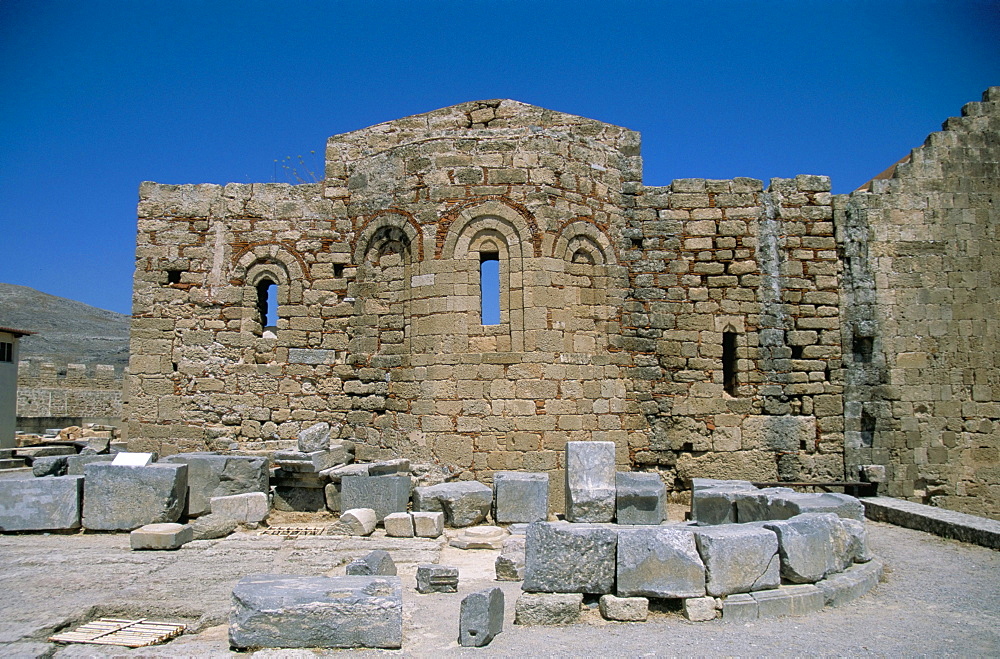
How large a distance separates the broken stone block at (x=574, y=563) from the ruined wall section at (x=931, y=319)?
7342mm

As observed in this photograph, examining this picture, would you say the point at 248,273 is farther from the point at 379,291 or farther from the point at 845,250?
the point at 845,250

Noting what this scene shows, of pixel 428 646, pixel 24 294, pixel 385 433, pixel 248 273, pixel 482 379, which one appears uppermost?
pixel 24 294

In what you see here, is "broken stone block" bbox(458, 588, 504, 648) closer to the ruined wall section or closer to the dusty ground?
the dusty ground

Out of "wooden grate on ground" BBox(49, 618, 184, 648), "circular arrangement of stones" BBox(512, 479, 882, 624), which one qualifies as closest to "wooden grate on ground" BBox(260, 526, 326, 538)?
"wooden grate on ground" BBox(49, 618, 184, 648)

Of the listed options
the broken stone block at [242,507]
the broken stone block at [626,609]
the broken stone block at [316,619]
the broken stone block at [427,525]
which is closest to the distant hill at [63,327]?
the broken stone block at [242,507]

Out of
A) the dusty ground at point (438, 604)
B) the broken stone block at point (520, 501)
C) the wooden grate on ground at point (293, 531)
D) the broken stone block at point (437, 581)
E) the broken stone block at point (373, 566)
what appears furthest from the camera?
the broken stone block at point (520, 501)

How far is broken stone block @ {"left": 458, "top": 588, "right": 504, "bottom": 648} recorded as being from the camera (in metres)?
4.98

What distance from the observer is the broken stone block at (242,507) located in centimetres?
902

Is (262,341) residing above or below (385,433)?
above

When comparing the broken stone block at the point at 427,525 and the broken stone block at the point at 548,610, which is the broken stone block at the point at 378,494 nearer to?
the broken stone block at the point at 427,525

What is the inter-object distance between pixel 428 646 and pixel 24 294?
54125 mm

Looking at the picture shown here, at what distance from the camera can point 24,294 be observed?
49031 millimetres

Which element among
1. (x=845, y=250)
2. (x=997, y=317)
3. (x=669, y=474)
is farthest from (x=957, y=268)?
(x=669, y=474)

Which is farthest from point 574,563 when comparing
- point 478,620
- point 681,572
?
point 478,620
